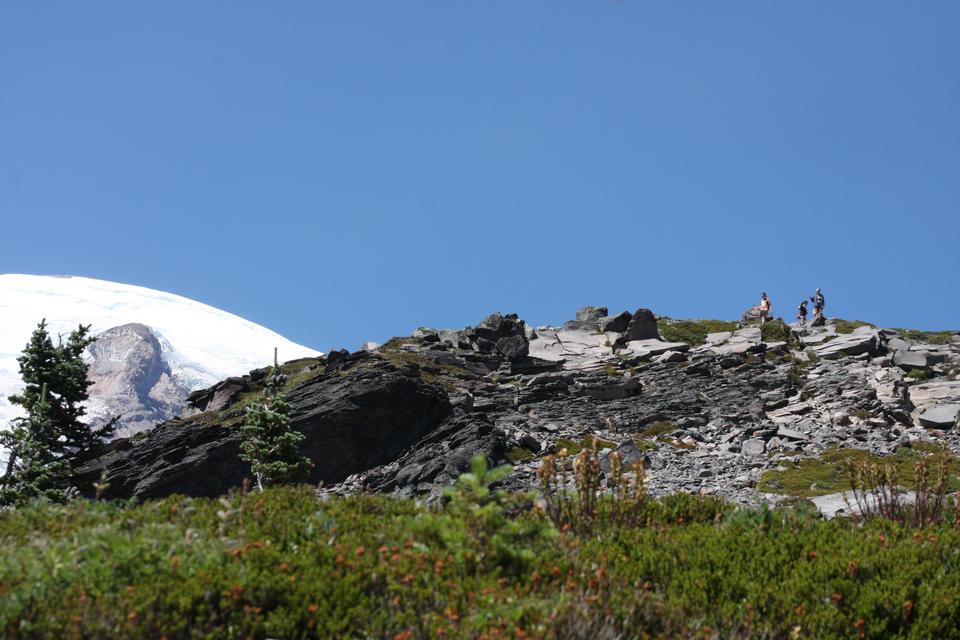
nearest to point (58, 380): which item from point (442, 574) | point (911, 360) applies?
point (442, 574)

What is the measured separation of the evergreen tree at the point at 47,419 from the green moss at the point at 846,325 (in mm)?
51577

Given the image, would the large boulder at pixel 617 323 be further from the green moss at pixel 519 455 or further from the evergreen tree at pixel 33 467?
the evergreen tree at pixel 33 467

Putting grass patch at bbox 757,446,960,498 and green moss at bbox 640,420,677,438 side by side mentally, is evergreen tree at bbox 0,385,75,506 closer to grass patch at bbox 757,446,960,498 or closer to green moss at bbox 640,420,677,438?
grass patch at bbox 757,446,960,498

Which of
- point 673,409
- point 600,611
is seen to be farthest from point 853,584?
point 673,409

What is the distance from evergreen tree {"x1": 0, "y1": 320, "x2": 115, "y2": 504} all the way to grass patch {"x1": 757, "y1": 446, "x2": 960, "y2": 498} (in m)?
25.7

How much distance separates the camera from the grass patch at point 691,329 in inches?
2444

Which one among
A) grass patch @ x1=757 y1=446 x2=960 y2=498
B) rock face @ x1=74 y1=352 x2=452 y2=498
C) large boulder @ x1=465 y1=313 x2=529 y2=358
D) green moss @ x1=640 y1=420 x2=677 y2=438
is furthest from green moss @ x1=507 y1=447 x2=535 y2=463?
large boulder @ x1=465 y1=313 x2=529 y2=358

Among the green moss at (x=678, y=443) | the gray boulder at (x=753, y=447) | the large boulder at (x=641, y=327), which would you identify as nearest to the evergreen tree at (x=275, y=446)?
the green moss at (x=678, y=443)

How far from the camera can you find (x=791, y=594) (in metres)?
6.74

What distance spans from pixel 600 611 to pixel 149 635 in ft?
10.9

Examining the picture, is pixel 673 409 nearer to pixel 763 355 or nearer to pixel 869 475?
pixel 763 355

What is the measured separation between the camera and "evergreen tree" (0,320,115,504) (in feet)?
85.4

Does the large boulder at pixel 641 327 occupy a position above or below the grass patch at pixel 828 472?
above

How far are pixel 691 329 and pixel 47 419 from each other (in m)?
51.7
